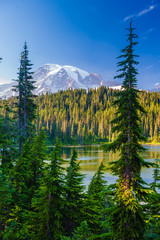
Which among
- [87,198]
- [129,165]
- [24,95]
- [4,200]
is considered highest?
[24,95]

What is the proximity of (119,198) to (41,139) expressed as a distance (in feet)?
25.5

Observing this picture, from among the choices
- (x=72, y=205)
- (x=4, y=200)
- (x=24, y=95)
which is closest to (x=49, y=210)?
(x=72, y=205)

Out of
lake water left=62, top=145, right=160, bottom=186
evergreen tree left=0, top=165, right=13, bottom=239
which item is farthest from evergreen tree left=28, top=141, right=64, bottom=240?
lake water left=62, top=145, right=160, bottom=186

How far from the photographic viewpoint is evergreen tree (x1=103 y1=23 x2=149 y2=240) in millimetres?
7145

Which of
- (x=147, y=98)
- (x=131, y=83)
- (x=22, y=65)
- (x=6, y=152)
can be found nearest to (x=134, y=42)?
(x=131, y=83)

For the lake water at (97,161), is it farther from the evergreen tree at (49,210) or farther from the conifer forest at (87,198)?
the evergreen tree at (49,210)

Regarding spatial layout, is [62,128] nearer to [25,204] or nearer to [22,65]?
[22,65]

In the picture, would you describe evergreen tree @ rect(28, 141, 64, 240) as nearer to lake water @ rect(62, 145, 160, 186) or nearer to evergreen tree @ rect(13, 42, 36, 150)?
lake water @ rect(62, 145, 160, 186)

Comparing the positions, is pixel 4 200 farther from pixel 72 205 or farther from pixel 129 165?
pixel 129 165

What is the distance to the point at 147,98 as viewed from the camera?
196500mm

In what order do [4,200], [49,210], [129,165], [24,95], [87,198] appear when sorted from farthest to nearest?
[24,95], [87,198], [4,200], [49,210], [129,165]

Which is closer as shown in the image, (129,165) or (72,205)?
(129,165)

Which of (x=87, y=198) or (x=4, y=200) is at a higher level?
(x=4, y=200)

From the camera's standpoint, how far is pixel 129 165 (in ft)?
24.6
